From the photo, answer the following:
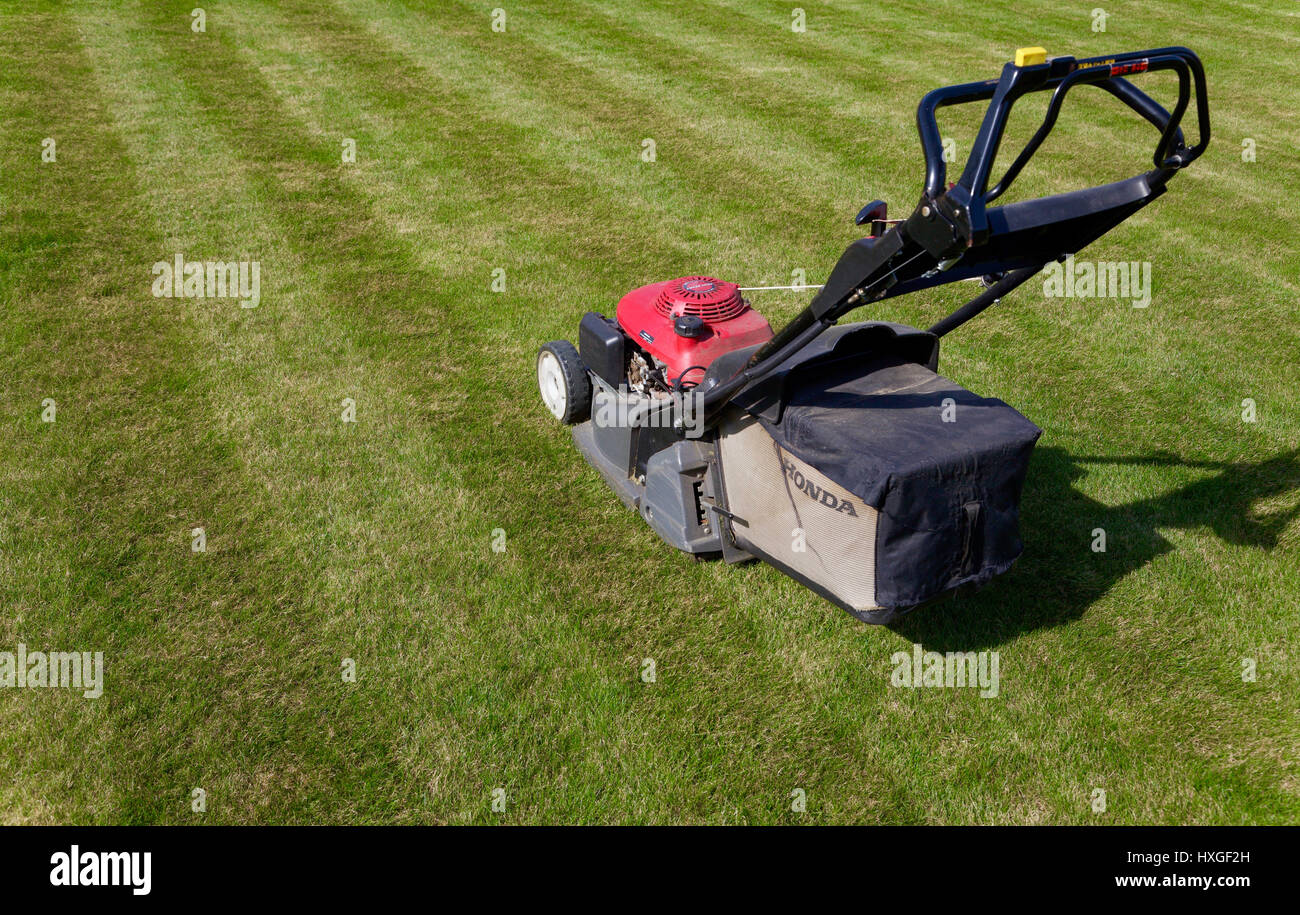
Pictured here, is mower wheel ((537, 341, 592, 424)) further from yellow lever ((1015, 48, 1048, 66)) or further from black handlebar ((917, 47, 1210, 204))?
yellow lever ((1015, 48, 1048, 66))

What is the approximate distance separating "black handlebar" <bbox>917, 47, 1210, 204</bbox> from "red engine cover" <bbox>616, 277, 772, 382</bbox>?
2080 millimetres

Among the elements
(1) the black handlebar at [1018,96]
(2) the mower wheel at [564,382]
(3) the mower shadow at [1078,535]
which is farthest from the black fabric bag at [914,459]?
(2) the mower wheel at [564,382]

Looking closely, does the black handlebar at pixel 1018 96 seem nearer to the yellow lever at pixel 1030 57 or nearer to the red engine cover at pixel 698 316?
the yellow lever at pixel 1030 57

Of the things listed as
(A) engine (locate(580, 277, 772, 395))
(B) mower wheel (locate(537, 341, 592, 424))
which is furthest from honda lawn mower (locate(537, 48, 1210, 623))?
(B) mower wheel (locate(537, 341, 592, 424))

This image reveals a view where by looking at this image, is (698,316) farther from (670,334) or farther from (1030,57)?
(1030,57)

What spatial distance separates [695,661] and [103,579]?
3.21 m

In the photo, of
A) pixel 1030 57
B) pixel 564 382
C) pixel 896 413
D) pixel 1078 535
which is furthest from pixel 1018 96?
pixel 564 382

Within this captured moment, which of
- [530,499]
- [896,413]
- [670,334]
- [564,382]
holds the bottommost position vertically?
[530,499]

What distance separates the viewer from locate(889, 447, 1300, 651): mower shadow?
5.36 m

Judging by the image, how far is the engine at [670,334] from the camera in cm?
566

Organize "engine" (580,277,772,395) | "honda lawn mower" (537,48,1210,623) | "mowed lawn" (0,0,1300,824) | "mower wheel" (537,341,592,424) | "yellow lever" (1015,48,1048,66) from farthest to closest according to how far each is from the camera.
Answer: "mower wheel" (537,341,592,424) → "engine" (580,277,772,395) → "mowed lawn" (0,0,1300,824) → "honda lawn mower" (537,48,1210,623) → "yellow lever" (1015,48,1048,66)

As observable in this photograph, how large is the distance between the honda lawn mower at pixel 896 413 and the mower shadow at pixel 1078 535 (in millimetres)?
814

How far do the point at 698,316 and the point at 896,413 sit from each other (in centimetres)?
157

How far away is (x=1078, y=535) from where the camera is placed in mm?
5988
